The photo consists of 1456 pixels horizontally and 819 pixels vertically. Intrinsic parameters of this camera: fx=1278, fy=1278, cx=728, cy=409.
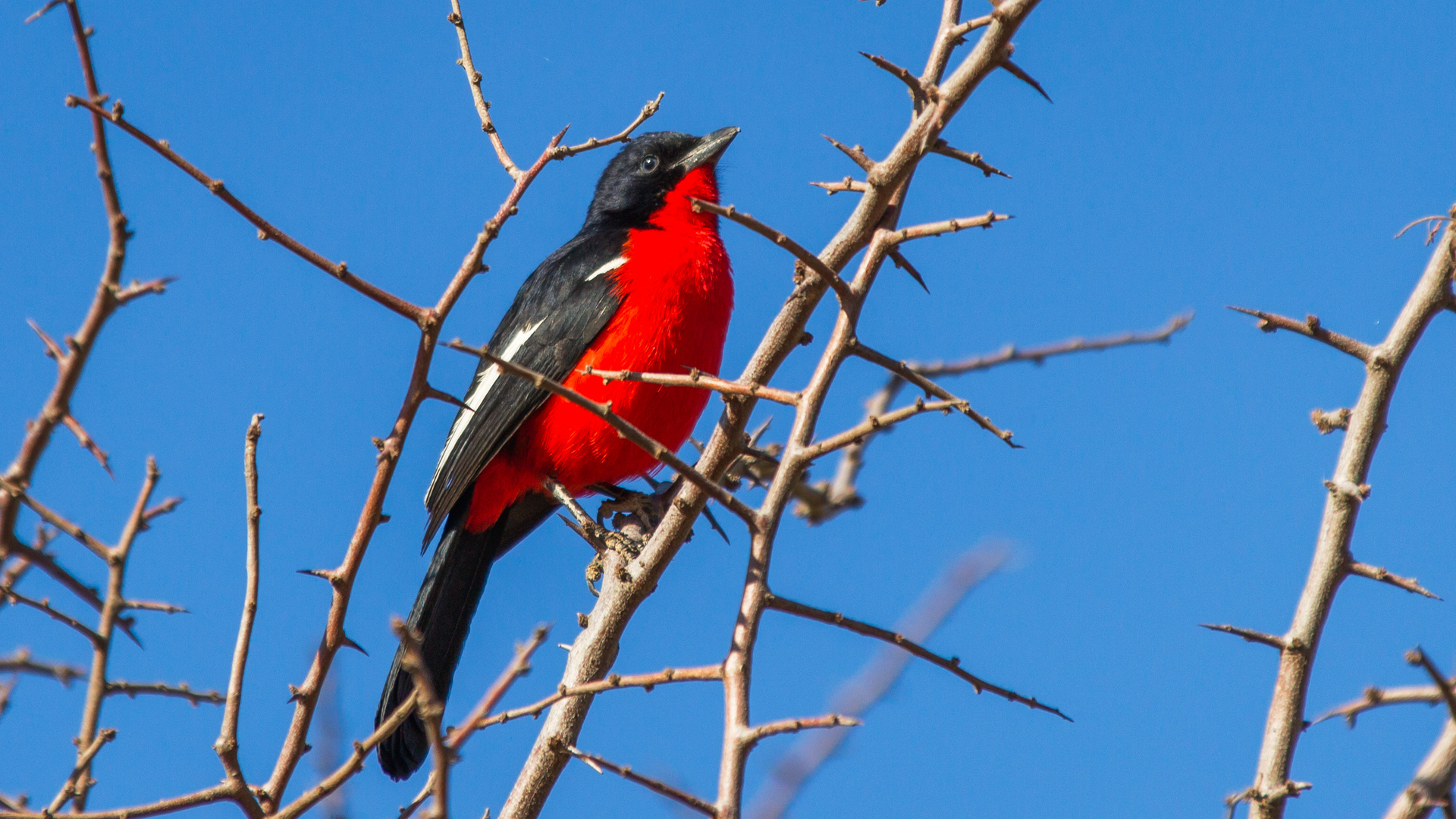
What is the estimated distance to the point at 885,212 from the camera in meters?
2.53

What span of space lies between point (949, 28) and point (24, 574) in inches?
92.7

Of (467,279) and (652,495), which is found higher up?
(652,495)

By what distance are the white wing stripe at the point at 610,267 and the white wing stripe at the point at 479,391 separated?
0.30 m

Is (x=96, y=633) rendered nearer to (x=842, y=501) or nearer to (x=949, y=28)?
(x=842, y=501)

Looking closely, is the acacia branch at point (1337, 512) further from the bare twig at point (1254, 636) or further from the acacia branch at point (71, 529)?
the acacia branch at point (71, 529)

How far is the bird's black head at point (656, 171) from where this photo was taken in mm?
6180

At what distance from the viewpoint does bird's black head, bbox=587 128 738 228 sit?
618cm

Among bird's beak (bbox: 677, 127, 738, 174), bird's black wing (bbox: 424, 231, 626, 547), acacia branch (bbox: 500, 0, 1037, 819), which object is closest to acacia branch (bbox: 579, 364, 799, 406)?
acacia branch (bbox: 500, 0, 1037, 819)

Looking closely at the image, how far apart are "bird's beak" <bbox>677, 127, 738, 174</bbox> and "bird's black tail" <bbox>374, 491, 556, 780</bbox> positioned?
184 cm

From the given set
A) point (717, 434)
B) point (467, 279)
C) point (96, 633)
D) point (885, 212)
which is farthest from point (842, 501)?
point (96, 633)

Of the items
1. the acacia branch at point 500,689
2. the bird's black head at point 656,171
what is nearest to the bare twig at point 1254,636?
the acacia branch at point 500,689

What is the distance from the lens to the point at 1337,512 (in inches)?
85.0

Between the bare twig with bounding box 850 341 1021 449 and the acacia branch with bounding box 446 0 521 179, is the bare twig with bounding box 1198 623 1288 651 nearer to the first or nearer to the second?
the bare twig with bounding box 850 341 1021 449

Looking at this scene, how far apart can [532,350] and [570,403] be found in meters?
0.46
